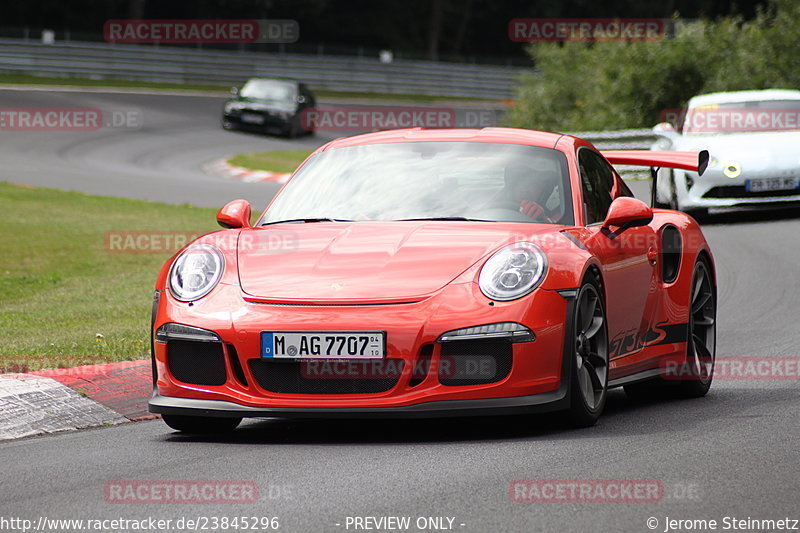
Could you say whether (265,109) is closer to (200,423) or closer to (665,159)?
(665,159)

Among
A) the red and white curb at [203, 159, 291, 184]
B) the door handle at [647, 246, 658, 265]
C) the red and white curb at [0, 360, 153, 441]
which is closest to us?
the red and white curb at [0, 360, 153, 441]

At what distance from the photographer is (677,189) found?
15.1 meters

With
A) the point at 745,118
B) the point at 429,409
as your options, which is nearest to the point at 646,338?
the point at 429,409

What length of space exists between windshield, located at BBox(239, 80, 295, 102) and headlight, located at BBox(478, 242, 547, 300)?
1187 inches

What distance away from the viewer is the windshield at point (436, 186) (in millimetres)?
6406

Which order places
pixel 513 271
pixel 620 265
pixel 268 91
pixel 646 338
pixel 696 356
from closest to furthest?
1. pixel 513 271
2. pixel 620 265
3. pixel 646 338
4. pixel 696 356
5. pixel 268 91

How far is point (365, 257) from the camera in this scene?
581cm

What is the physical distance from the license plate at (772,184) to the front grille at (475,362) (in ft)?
32.0

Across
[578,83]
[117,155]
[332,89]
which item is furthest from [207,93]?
[117,155]

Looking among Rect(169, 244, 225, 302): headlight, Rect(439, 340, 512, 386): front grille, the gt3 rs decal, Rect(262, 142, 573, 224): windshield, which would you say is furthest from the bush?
Rect(439, 340, 512, 386): front grille

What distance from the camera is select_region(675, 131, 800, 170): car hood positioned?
14672mm

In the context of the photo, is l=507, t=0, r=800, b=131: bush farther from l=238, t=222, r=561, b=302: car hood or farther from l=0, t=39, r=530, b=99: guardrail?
l=238, t=222, r=561, b=302: car hood

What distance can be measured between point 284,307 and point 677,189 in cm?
1024

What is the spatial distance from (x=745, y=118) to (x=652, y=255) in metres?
9.44
